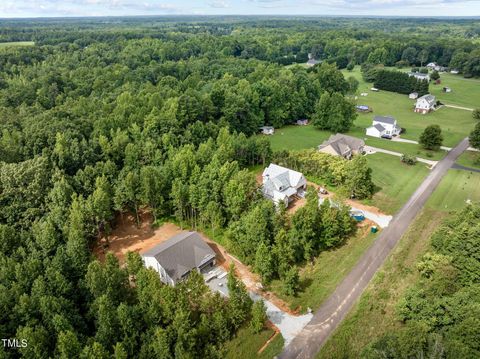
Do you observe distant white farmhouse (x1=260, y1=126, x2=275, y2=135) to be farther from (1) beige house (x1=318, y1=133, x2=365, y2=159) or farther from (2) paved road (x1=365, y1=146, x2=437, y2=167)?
(2) paved road (x1=365, y1=146, x2=437, y2=167)

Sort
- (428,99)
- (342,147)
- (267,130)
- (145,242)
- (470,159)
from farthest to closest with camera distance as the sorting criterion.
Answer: (428,99) < (267,130) < (470,159) < (342,147) < (145,242)

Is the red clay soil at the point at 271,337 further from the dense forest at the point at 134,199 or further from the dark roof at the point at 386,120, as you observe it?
the dark roof at the point at 386,120

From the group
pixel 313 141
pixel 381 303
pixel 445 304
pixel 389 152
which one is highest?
pixel 445 304

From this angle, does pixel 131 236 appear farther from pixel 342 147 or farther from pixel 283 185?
pixel 342 147

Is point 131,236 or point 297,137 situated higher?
point 131,236

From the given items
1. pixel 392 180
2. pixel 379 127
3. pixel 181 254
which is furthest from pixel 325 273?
pixel 379 127
